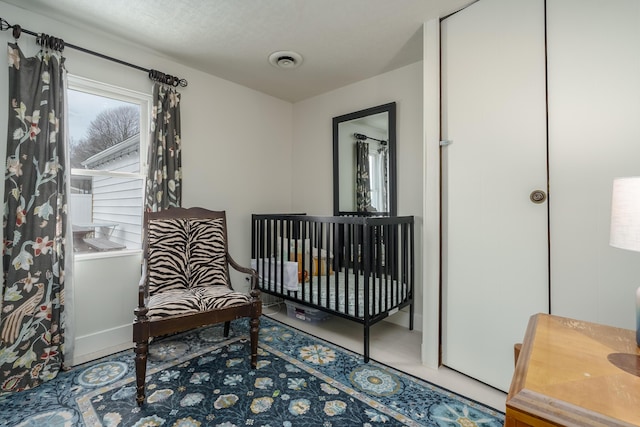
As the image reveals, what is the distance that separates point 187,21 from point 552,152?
96.1 inches

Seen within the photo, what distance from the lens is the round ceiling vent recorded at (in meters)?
2.54

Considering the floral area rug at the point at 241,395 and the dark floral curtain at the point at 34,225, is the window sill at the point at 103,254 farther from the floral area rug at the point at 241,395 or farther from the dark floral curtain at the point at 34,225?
the floral area rug at the point at 241,395

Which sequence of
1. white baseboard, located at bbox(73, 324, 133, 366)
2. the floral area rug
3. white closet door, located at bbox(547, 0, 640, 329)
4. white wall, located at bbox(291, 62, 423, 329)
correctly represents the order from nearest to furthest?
white closet door, located at bbox(547, 0, 640, 329) → the floral area rug → white baseboard, located at bbox(73, 324, 133, 366) → white wall, located at bbox(291, 62, 423, 329)

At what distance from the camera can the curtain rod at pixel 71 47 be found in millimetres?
1875

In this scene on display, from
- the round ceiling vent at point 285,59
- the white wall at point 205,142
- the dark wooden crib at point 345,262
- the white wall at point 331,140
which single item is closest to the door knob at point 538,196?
the dark wooden crib at point 345,262

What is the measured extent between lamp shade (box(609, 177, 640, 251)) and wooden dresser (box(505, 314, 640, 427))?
0.33m

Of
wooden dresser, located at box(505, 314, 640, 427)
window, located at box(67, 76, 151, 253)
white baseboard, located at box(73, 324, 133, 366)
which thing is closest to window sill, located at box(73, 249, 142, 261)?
window, located at box(67, 76, 151, 253)

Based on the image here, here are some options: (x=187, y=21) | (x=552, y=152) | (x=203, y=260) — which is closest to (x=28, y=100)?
(x=187, y=21)

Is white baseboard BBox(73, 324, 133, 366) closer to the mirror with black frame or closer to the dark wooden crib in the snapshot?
the dark wooden crib

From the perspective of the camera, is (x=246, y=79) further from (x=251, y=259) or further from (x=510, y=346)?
(x=510, y=346)

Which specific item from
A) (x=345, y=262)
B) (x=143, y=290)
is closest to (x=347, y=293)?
(x=345, y=262)

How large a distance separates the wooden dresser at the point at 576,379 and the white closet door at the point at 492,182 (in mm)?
701

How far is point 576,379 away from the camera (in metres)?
0.77

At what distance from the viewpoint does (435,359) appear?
6.70 feet
